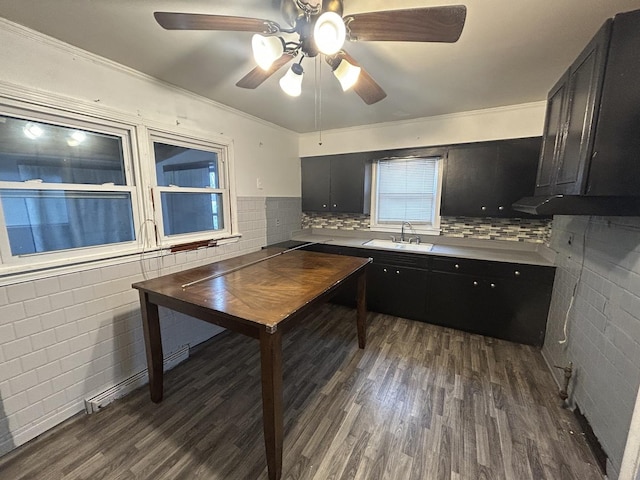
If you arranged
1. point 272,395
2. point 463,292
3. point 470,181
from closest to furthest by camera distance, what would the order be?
point 272,395, point 463,292, point 470,181

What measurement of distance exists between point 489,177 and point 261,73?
2461 millimetres

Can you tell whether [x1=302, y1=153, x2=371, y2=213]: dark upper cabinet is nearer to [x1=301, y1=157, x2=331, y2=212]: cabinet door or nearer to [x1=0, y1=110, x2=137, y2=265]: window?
[x1=301, y1=157, x2=331, y2=212]: cabinet door

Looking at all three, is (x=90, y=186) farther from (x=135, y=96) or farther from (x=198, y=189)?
(x=198, y=189)

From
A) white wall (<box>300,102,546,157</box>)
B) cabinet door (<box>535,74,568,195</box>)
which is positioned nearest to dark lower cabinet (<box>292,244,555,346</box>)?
cabinet door (<box>535,74,568,195</box>)

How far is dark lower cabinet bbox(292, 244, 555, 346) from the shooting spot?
2.44 meters

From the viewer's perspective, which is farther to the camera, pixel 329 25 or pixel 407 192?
pixel 407 192

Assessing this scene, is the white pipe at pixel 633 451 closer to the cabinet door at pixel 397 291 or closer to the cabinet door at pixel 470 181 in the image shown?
the cabinet door at pixel 397 291

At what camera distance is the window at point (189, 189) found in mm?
2260

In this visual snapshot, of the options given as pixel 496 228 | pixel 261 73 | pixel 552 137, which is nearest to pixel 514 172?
pixel 496 228

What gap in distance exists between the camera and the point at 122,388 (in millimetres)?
1940

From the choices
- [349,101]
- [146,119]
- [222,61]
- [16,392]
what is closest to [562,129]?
[349,101]

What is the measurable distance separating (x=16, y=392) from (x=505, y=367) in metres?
3.42

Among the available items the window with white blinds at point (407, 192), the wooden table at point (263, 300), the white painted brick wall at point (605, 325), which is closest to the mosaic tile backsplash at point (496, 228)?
the window with white blinds at point (407, 192)

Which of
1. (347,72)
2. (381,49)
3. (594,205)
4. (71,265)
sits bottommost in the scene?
(71,265)
